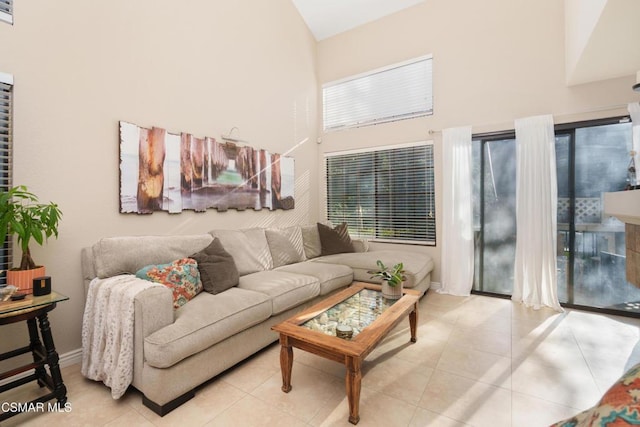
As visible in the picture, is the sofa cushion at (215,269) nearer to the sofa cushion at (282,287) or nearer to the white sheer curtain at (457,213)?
the sofa cushion at (282,287)

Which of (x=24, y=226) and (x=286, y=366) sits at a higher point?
(x=24, y=226)

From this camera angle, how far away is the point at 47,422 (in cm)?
171

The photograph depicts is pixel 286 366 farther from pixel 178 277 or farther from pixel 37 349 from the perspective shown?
pixel 37 349

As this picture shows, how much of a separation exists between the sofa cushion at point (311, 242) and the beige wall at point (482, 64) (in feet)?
5.06

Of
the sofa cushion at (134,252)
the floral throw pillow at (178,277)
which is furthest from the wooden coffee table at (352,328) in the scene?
the sofa cushion at (134,252)

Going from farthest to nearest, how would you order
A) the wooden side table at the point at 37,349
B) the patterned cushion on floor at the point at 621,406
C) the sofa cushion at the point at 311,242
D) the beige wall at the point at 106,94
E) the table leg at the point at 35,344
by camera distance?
the sofa cushion at the point at 311,242 → the beige wall at the point at 106,94 → the table leg at the point at 35,344 → the wooden side table at the point at 37,349 → the patterned cushion on floor at the point at 621,406

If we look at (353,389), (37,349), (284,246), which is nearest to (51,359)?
(37,349)

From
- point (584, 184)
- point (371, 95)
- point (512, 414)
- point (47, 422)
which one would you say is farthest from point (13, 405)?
point (584, 184)

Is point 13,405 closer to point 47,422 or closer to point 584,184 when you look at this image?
point 47,422

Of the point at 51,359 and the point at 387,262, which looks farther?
the point at 387,262

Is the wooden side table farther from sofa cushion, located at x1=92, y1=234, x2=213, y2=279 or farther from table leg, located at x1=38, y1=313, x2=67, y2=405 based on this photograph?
sofa cushion, located at x1=92, y1=234, x2=213, y2=279

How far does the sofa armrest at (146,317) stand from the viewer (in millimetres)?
1792

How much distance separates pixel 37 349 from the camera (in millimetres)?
1970

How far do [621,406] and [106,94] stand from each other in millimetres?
3386
